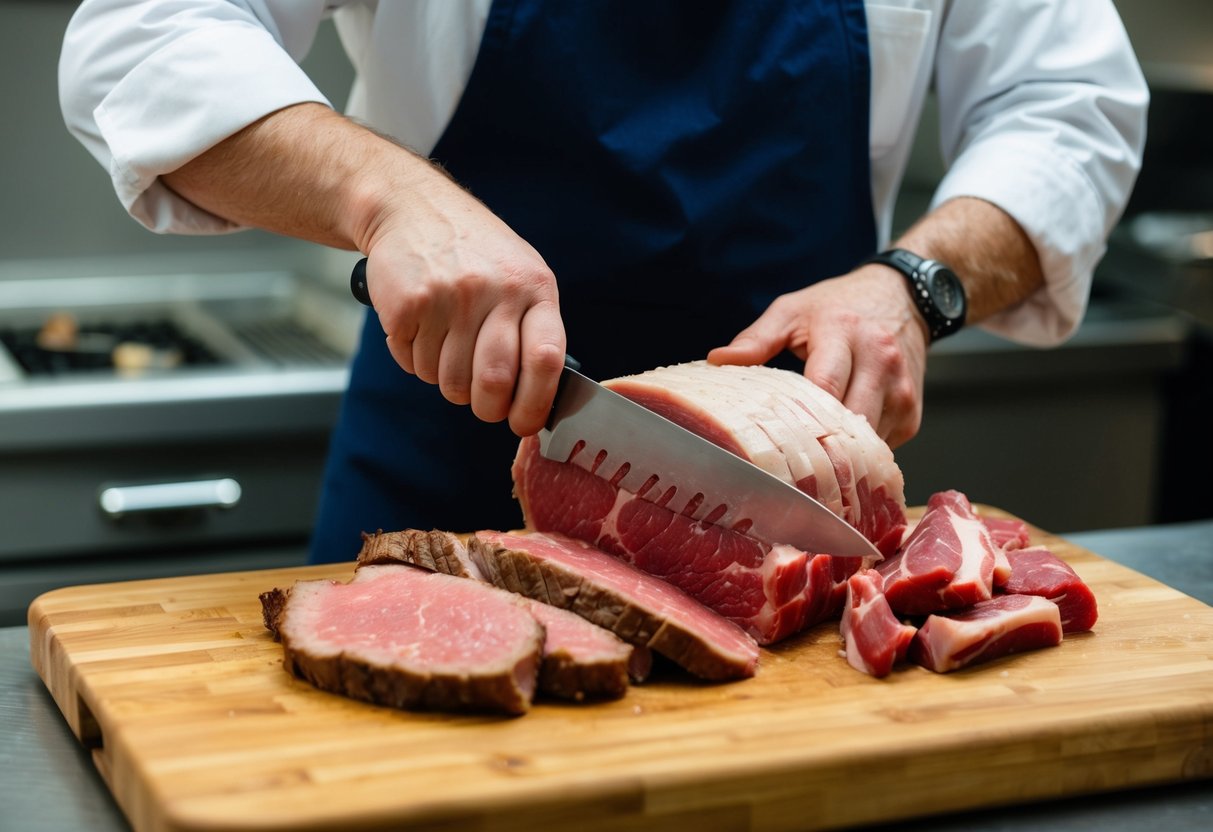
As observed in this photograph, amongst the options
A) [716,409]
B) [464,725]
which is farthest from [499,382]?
[464,725]

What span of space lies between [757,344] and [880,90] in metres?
0.59

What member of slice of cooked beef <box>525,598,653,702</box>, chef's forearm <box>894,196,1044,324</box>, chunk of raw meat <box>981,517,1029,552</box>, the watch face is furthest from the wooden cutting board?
chef's forearm <box>894,196,1044,324</box>

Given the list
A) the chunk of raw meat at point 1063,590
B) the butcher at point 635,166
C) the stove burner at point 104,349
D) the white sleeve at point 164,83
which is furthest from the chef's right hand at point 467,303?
the stove burner at point 104,349

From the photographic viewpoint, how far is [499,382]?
69.6 inches

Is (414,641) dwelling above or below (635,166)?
below

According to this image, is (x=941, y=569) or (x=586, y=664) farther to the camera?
(x=941, y=569)

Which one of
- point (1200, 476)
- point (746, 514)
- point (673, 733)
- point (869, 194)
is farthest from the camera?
point (1200, 476)

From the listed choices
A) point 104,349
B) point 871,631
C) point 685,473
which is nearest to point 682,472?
point 685,473

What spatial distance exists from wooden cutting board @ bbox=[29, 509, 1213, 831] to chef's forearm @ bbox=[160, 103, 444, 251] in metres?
0.57

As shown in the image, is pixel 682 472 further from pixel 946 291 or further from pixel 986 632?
pixel 946 291

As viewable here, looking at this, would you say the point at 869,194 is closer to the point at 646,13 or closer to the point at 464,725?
the point at 646,13

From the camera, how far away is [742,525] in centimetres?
186

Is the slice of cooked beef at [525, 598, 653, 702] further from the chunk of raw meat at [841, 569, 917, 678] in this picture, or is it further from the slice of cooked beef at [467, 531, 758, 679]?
the chunk of raw meat at [841, 569, 917, 678]

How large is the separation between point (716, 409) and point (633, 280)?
0.48 m
